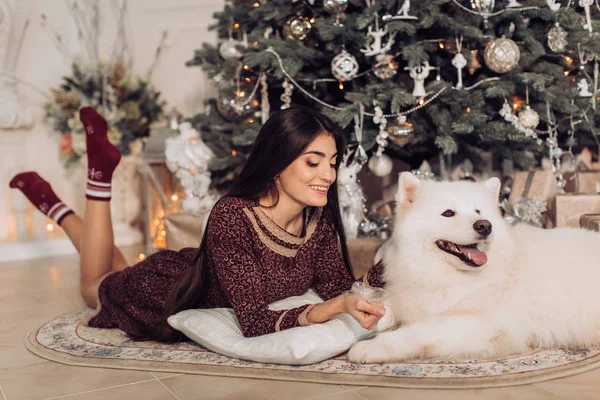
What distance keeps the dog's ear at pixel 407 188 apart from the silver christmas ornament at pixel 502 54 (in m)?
1.32

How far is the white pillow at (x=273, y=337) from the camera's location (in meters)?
1.97

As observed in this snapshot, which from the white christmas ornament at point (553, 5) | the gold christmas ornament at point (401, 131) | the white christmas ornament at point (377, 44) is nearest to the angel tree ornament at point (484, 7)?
the white christmas ornament at point (553, 5)

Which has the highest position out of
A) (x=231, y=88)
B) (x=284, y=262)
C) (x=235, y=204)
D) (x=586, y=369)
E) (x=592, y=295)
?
(x=231, y=88)

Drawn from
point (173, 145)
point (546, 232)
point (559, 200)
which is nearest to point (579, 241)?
point (546, 232)

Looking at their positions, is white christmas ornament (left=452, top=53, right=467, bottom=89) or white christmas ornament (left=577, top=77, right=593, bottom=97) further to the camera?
white christmas ornament (left=577, top=77, right=593, bottom=97)

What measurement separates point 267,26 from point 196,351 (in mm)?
2036

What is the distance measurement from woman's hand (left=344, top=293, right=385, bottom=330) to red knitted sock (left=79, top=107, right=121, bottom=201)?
1544mm

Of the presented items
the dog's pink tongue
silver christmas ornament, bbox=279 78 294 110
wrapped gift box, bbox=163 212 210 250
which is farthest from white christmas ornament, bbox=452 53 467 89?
wrapped gift box, bbox=163 212 210 250

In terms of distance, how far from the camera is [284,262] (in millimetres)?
2309

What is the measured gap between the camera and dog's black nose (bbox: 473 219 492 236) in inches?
75.5

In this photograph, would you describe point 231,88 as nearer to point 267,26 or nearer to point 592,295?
point 267,26

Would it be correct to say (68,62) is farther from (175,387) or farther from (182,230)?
(175,387)

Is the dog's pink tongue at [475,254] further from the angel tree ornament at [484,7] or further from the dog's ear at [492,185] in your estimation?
the angel tree ornament at [484,7]

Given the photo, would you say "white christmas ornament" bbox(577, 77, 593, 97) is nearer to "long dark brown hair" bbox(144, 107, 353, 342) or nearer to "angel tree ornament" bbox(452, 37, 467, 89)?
"angel tree ornament" bbox(452, 37, 467, 89)
